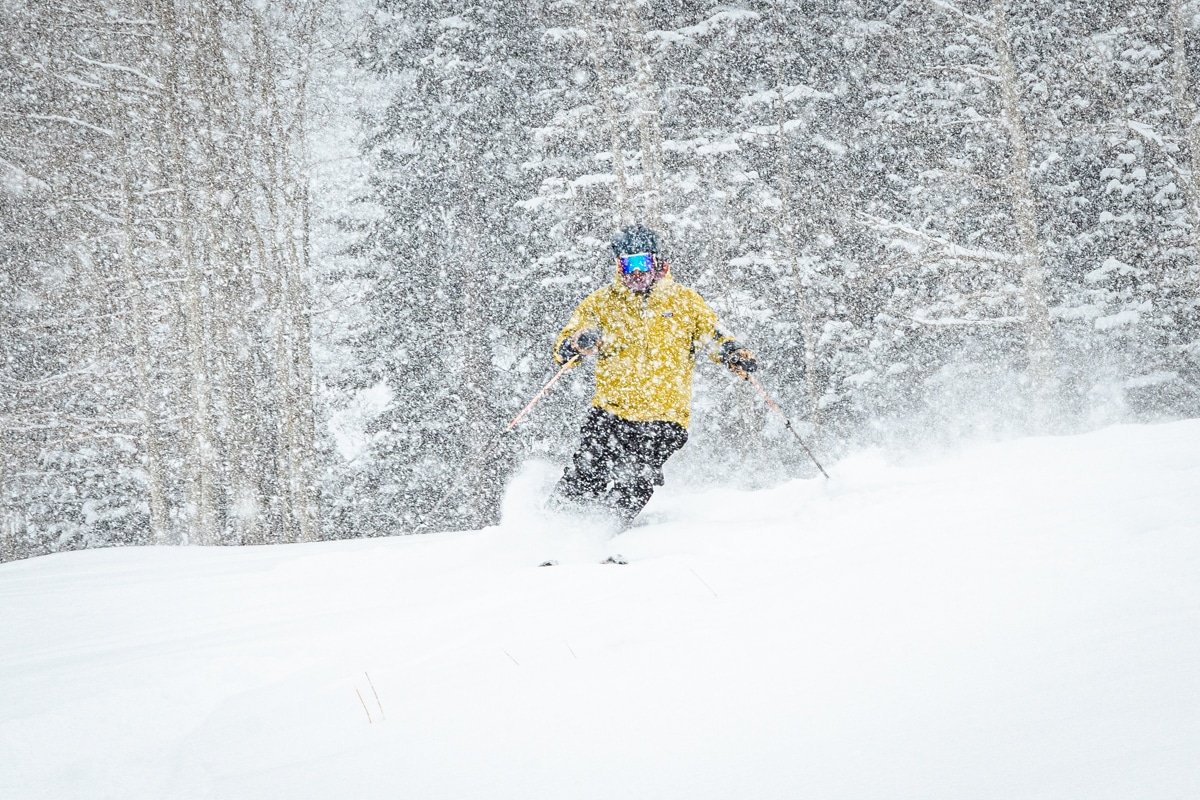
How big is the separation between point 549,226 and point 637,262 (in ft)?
31.8

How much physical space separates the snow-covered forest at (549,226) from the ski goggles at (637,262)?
865 centimetres

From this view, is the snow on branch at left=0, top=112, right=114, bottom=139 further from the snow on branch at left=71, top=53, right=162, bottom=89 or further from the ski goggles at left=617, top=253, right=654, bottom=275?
the ski goggles at left=617, top=253, right=654, bottom=275

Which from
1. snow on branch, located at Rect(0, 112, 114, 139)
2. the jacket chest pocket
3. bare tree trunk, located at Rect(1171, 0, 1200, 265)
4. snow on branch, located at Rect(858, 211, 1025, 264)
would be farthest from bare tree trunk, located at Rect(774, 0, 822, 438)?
snow on branch, located at Rect(0, 112, 114, 139)

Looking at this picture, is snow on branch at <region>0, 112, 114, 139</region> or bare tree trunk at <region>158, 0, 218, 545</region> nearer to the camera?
snow on branch at <region>0, 112, 114, 139</region>

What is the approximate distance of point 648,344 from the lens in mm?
5125

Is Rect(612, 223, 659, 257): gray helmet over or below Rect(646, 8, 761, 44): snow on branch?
below

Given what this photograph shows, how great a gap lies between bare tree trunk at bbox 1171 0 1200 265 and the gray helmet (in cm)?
1203

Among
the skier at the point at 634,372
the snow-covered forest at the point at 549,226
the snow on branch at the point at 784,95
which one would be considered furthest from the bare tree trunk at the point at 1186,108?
the skier at the point at 634,372

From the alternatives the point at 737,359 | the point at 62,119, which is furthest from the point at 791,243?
the point at 62,119

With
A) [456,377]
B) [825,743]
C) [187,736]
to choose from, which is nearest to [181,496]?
[456,377]

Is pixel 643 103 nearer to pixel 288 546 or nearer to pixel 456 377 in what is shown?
pixel 456 377

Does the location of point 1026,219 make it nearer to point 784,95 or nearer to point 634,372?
point 784,95

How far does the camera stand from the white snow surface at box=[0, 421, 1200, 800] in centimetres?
150

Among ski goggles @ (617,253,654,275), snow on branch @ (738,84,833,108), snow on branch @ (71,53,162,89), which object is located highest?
snow on branch @ (738,84,833,108)
